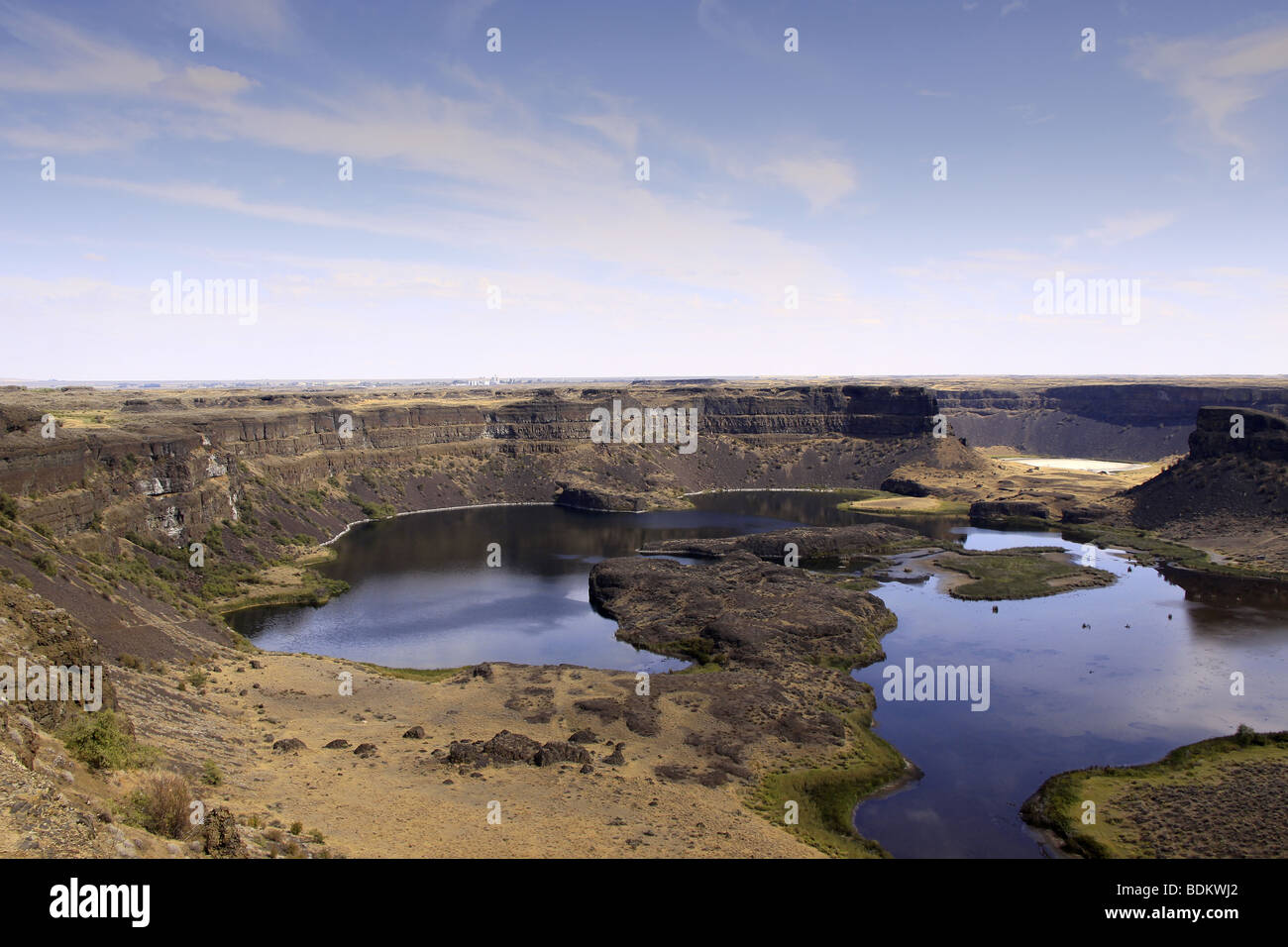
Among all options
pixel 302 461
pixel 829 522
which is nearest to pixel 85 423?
pixel 302 461

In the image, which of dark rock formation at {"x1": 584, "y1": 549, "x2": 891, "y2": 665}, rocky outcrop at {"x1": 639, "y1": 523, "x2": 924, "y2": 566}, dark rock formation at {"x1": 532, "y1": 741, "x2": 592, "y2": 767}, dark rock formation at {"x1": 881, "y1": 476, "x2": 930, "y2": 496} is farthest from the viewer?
dark rock formation at {"x1": 881, "y1": 476, "x2": 930, "y2": 496}

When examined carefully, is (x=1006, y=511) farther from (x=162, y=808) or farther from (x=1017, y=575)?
(x=162, y=808)

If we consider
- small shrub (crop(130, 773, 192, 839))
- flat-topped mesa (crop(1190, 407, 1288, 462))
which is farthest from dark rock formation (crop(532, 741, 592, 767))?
flat-topped mesa (crop(1190, 407, 1288, 462))

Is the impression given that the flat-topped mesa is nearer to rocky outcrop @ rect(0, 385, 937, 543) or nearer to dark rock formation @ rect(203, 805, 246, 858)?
rocky outcrop @ rect(0, 385, 937, 543)

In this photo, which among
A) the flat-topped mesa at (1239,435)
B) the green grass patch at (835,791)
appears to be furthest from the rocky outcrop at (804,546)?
the flat-topped mesa at (1239,435)

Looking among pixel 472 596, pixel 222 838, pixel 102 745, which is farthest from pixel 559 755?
pixel 472 596

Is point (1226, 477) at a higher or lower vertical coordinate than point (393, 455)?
lower

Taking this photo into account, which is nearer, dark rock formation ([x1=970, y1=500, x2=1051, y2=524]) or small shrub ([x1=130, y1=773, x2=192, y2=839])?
small shrub ([x1=130, y1=773, x2=192, y2=839])

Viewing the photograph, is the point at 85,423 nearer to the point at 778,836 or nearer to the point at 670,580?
the point at 670,580
